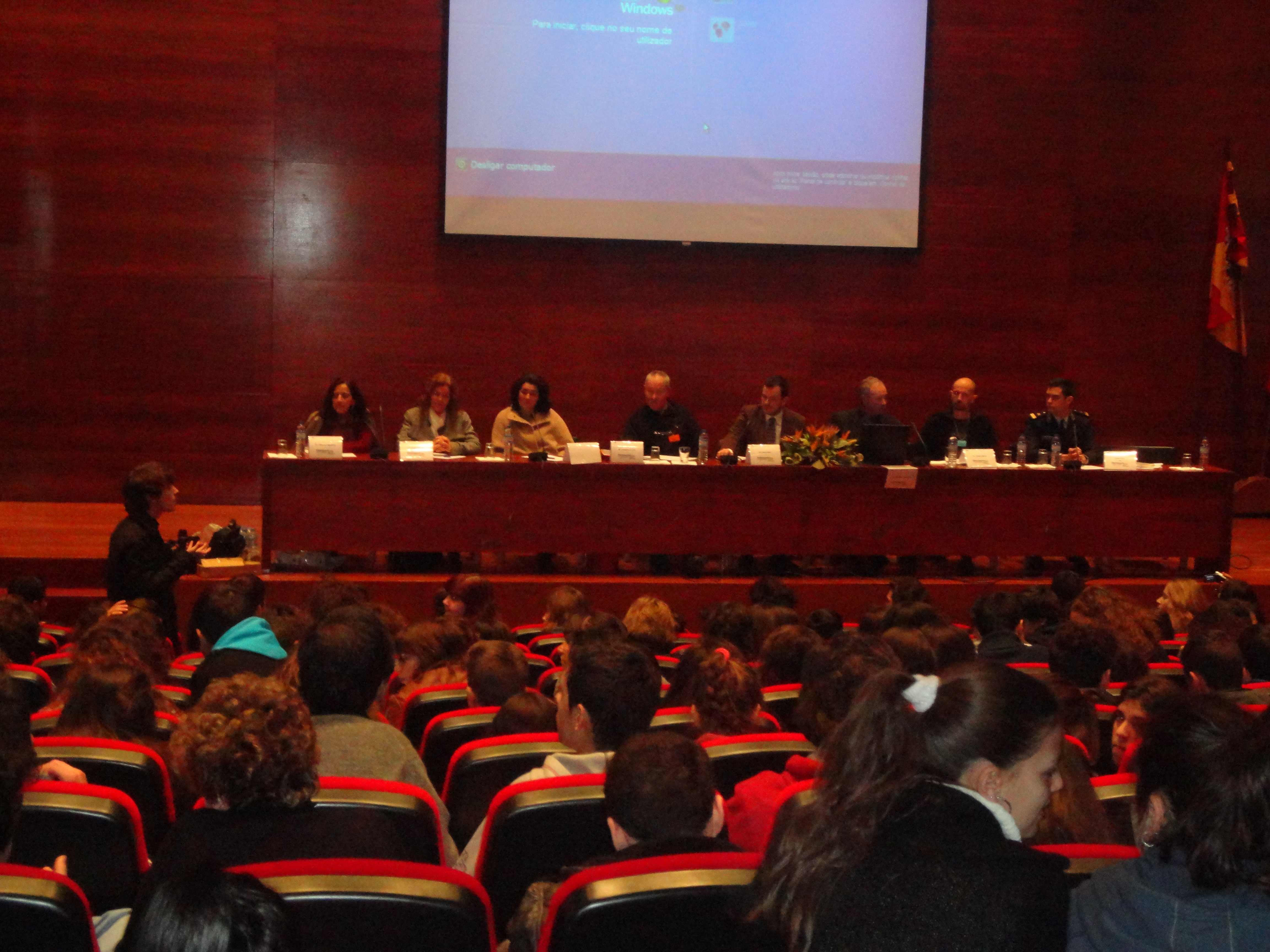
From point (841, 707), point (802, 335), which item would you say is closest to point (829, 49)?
point (802, 335)

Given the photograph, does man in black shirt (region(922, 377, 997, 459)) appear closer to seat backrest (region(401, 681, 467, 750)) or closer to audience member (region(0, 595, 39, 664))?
seat backrest (region(401, 681, 467, 750))

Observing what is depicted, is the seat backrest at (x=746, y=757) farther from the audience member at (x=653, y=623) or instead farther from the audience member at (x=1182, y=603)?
the audience member at (x=1182, y=603)

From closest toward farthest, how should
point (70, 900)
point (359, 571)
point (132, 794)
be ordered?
1. point (70, 900)
2. point (132, 794)
3. point (359, 571)

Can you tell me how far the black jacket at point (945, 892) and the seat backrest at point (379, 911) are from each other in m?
0.43

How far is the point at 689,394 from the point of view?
859 centimetres

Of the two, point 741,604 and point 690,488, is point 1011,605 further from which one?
point 690,488

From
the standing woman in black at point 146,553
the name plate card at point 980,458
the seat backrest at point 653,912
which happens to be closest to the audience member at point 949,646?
the seat backrest at point 653,912

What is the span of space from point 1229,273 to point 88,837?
8.71 meters

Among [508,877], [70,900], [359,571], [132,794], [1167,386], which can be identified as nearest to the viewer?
[70,900]

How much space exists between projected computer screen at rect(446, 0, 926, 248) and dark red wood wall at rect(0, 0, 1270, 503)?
0.19 meters

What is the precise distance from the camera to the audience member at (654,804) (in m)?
1.72

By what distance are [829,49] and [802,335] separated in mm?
1871

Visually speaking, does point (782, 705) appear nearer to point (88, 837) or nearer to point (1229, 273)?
point (88, 837)

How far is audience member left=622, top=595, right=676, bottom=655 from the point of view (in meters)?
4.01
